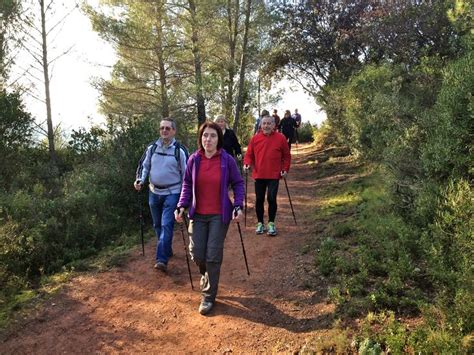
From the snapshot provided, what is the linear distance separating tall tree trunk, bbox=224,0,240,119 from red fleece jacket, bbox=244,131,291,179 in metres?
10.5

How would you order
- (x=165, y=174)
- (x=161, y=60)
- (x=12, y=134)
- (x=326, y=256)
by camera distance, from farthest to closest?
1. (x=161, y=60)
2. (x=12, y=134)
3. (x=165, y=174)
4. (x=326, y=256)

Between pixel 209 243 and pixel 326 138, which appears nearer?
pixel 209 243

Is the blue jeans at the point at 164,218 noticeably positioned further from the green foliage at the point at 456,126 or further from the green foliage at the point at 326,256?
the green foliage at the point at 456,126

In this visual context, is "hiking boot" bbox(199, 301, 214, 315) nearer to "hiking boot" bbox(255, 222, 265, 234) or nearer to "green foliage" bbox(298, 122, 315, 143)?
"hiking boot" bbox(255, 222, 265, 234)

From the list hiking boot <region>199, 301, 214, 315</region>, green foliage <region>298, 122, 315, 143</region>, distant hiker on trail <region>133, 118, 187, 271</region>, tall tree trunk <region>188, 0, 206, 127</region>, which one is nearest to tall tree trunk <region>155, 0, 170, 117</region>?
tall tree trunk <region>188, 0, 206, 127</region>

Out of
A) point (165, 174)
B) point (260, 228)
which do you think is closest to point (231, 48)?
point (260, 228)

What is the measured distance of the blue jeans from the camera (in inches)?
235

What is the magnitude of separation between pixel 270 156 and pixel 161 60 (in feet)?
36.2

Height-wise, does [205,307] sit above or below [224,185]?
below

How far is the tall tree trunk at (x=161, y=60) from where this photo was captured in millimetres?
15011

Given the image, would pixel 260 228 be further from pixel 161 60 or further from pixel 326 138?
pixel 326 138

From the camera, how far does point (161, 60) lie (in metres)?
16.5

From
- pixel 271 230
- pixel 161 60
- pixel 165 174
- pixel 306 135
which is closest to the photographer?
pixel 165 174

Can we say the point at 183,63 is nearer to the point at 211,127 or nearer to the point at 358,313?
the point at 211,127
